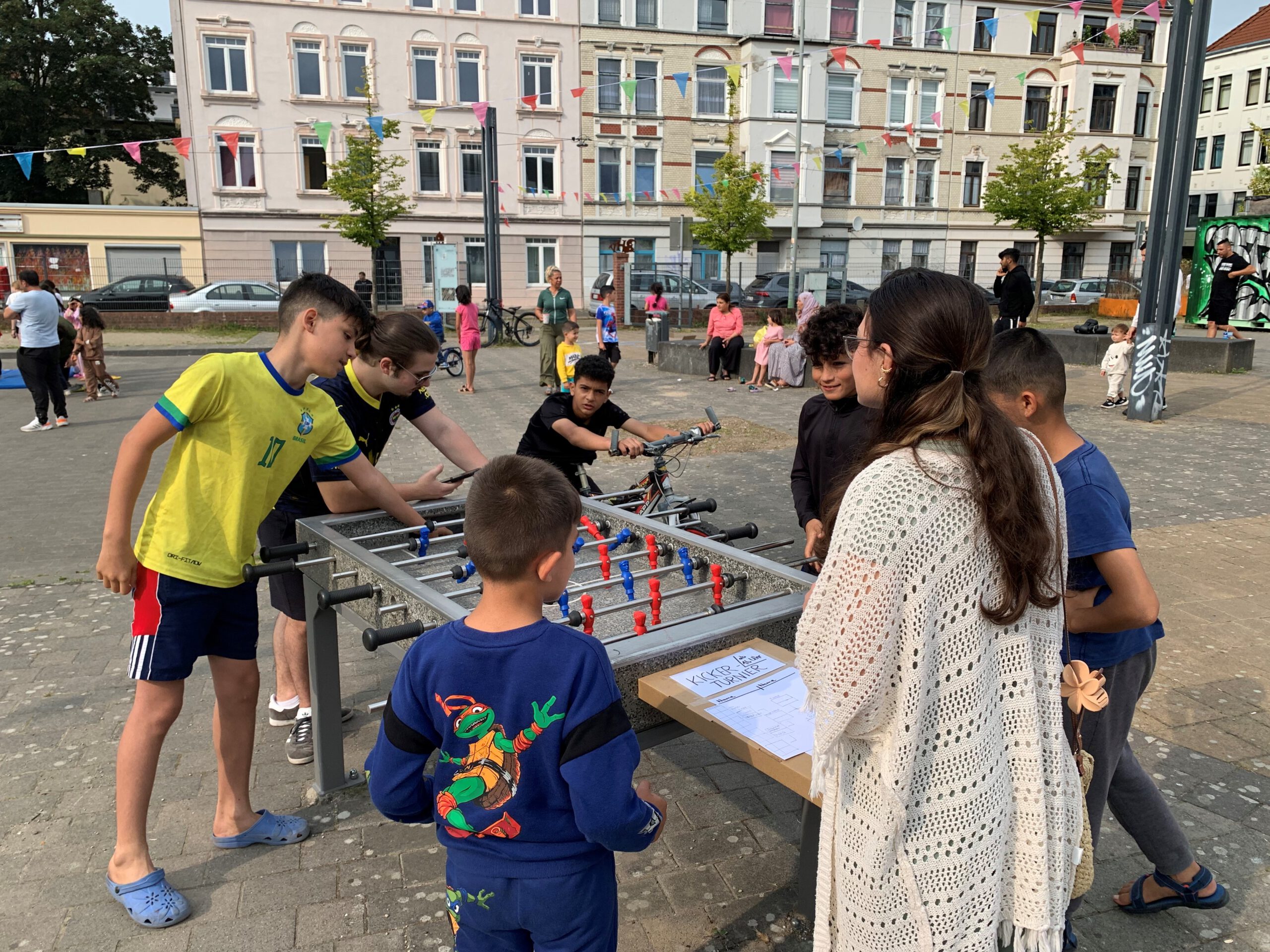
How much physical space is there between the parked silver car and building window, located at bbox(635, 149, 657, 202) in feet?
52.0

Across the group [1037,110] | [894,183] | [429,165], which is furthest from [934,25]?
[429,165]

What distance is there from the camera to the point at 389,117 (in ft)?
108

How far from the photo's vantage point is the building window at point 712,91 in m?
36.5

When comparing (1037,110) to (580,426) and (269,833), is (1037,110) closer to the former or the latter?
(580,426)

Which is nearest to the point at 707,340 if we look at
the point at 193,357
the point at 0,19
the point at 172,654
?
the point at 193,357

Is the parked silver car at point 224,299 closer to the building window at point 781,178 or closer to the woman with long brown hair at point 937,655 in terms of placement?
the building window at point 781,178

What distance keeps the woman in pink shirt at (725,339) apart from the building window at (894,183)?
26057 millimetres

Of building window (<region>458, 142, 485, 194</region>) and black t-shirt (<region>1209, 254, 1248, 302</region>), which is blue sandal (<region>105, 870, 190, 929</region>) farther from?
building window (<region>458, 142, 485, 194</region>)

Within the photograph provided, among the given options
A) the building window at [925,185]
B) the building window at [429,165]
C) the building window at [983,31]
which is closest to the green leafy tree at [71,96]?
the building window at [429,165]

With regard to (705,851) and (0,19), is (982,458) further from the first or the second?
(0,19)

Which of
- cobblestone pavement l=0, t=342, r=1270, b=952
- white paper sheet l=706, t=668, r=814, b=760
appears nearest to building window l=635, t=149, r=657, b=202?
cobblestone pavement l=0, t=342, r=1270, b=952

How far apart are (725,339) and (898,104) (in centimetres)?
2774

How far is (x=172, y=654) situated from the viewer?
Answer: 283 centimetres

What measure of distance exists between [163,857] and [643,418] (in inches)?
361
